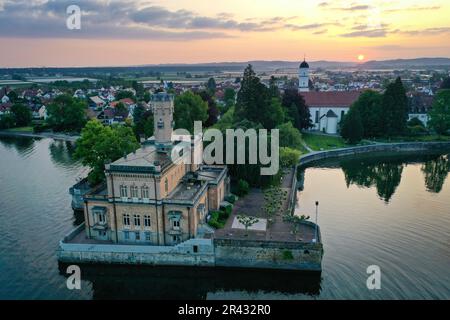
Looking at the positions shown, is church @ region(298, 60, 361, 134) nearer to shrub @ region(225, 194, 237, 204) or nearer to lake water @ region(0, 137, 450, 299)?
lake water @ region(0, 137, 450, 299)

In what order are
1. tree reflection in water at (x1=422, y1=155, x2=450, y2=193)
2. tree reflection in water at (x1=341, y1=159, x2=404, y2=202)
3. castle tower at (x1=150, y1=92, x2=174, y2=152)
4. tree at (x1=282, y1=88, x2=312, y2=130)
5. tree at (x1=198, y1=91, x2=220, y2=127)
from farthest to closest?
tree at (x1=282, y1=88, x2=312, y2=130) → tree at (x1=198, y1=91, x2=220, y2=127) → tree reflection in water at (x1=422, y1=155, x2=450, y2=193) → tree reflection in water at (x1=341, y1=159, x2=404, y2=202) → castle tower at (x1=150, y1=92, x2=174, y2=152)

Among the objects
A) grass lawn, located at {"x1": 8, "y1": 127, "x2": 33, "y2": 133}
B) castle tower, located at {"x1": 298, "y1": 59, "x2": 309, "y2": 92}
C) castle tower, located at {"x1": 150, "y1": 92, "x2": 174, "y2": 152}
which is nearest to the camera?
castle tower, located at {"x1": 150, "y1": 92, "x2": 174, "y2": 152}

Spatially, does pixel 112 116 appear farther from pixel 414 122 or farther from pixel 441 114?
pixel 441 114

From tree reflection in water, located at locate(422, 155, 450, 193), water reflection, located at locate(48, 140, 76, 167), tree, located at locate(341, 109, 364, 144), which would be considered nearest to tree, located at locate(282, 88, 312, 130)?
tree, located at locate(341, 109, 364, 144)

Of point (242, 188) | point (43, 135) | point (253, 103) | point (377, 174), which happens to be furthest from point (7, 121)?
point (377, 174)

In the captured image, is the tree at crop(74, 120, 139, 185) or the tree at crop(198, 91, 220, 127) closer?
the tree at crop(74, 120, 139, 185)
